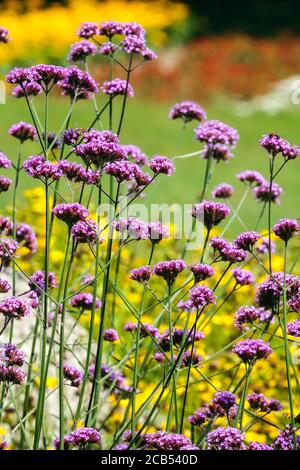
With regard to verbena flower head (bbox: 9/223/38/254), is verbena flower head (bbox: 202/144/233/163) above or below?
above

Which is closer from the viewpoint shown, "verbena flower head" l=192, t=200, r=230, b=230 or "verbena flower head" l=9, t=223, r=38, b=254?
"verbena flower head" l=192, t=200, r=230, b=230

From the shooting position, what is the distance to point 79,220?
2338 millimetres

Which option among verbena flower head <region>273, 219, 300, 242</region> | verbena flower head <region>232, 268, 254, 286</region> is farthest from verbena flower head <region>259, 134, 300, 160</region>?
verbena flower head <region>232, 268, 254, 286</region>

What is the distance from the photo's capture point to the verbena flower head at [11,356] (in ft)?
7.72

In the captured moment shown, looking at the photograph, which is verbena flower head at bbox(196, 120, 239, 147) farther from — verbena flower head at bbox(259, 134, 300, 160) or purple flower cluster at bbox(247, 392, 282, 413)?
purple flower cluster at bbox(247, 392, 282, 413)

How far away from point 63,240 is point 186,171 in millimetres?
4483

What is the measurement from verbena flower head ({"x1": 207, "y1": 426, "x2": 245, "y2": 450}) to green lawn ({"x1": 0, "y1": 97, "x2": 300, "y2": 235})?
5.52 meters

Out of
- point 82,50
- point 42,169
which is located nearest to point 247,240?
point 42,169

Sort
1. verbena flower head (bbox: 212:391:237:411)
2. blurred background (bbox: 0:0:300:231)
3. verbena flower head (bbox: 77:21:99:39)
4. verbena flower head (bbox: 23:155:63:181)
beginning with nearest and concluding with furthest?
verbena flower head (bbox: 23:155:63:181) < verbena flower head (bbox: 212:391:237:411) < verbena flower head (bbox: 77:21:99:39) < blurred background (bbox: 0:0:300:231)

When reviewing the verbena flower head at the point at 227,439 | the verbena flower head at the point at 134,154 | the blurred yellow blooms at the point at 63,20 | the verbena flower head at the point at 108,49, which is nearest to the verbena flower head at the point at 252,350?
the verbena flower head at the point at 227,439

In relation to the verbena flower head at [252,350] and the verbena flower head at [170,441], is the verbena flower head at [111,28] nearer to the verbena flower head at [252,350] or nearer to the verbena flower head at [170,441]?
the verbena flower head at [252,350]

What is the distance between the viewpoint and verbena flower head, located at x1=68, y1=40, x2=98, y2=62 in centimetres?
293
